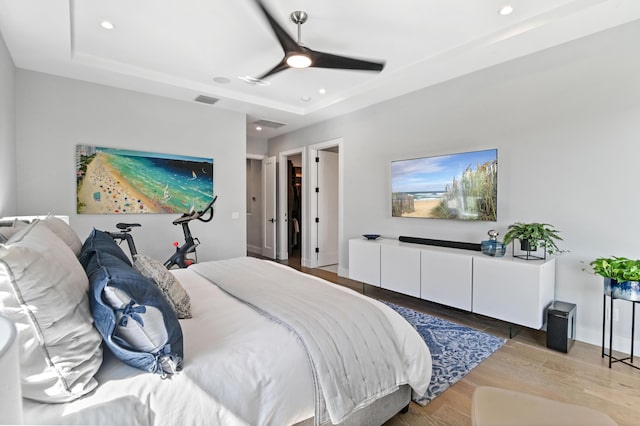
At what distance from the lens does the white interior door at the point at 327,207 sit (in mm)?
6199

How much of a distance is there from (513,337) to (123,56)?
16.3ft

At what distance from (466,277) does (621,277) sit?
46.7 inches

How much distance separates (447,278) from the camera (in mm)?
3428

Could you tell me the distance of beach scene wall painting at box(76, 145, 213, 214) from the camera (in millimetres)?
3869

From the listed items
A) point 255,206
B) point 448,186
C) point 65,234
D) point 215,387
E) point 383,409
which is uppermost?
point 448,186

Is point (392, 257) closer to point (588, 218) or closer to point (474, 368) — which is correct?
point (474, 368)

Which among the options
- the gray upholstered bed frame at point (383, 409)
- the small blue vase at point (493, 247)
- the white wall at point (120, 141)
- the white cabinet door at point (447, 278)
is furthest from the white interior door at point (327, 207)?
the gray upholstered bed frame at point (383, 409)

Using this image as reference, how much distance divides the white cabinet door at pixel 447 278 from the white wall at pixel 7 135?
406 cm

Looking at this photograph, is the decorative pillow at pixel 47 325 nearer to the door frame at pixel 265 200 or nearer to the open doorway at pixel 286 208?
the open doorway at pixel 286 208

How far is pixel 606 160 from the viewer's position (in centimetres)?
279

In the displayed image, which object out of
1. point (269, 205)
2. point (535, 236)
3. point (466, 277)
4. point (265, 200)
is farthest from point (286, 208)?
point (535, 236)

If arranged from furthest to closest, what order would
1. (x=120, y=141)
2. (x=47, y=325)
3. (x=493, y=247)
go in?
(x=120, y=141), (x=493, y=247), (x=47, y=325)

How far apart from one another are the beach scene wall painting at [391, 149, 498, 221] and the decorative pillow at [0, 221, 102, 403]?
143 inches

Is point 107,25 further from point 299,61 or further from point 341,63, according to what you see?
point 341,63
